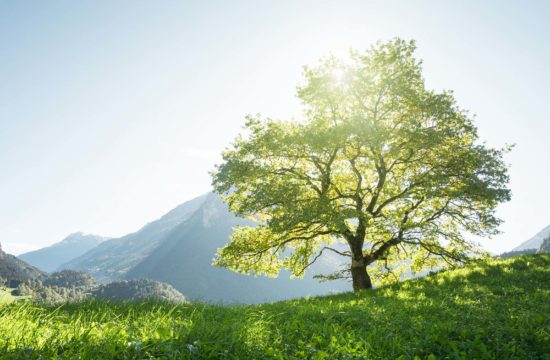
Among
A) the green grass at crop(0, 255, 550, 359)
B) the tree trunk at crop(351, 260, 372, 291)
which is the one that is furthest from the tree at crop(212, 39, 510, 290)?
the green grass at crop(0, 255, 550, 359)

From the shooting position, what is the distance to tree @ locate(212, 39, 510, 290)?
22781mm

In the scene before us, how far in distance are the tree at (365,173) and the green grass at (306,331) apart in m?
10.3

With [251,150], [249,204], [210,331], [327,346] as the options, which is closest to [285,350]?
[327,346]

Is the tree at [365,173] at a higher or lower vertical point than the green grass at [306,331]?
higher

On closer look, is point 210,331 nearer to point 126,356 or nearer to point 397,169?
point 126,356

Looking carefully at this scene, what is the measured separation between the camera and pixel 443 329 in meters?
8.56

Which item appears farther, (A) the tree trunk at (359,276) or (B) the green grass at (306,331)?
(A) the tree trunk at (359,276)

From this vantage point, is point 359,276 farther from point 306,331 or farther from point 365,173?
point 306,331

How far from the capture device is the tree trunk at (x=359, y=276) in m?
26.2

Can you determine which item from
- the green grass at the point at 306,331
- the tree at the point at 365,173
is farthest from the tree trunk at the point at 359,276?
the green grass at the point at 306,331

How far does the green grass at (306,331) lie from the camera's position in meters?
5.84

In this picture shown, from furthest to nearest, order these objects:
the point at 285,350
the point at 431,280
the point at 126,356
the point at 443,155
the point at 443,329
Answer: the point at 443,155
the point at 431,280
the point at 443,329
the point at 285,350
the point at 126,356

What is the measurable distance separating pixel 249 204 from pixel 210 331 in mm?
17022

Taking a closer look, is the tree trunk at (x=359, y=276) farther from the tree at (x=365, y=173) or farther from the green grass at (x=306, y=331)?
the green grass at (x=306, y=331)
